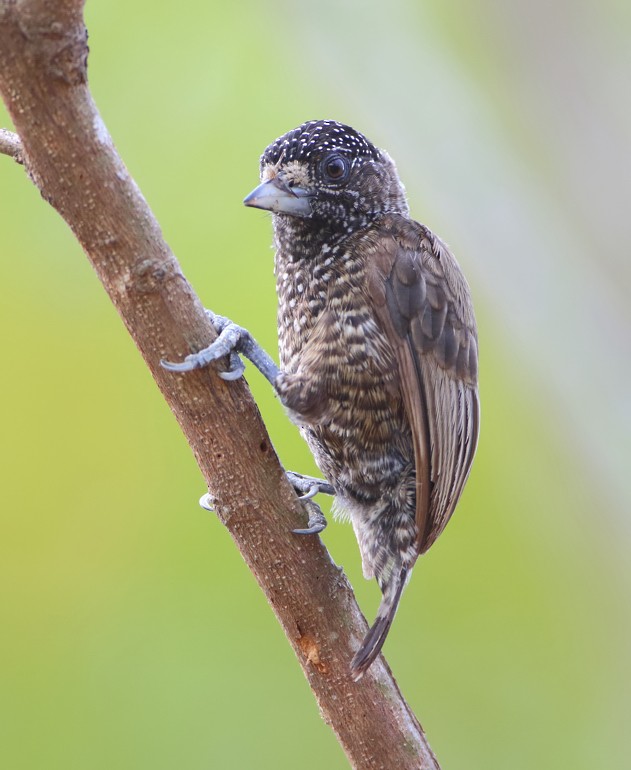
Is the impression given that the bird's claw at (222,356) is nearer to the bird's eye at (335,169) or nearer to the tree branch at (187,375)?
the tree branch at (187,375)

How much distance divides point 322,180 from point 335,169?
5 centimetres

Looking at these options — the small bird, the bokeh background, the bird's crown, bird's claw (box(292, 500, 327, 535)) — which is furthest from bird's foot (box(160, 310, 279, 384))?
the bokeh background

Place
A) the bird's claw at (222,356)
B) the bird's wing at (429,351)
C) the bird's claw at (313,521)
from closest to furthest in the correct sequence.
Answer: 1. the bird's claw at (222,356)
2. the bird's claw at (313,521)
3. the bird's wing at (429,351)

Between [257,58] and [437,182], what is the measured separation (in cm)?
127

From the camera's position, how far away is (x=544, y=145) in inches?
140

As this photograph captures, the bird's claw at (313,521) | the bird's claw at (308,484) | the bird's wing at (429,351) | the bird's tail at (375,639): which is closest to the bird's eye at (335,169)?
the bird's wing at (429,351)

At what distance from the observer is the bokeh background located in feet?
11.9

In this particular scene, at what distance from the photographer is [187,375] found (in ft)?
6.06

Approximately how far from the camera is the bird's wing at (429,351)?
2384mm

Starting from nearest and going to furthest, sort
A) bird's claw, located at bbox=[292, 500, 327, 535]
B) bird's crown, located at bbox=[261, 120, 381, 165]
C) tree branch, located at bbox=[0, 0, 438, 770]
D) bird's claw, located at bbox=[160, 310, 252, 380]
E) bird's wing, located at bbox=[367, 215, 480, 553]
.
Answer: tree branch, located at bbox=[0, 0, 438, 770] < bird's claw, located at bbox=[160, 310, 252, 380] < bird's claw, located at bbox=[292, 500, 327, 535] < bird's wing, located at bbox=[367, 215, 480, 553] < bird's crown, located at bbox=[261, 120, 381, 165]

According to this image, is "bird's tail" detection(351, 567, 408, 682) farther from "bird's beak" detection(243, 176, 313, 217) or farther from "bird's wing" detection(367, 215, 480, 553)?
"bird's beak" detection(243, 176, 313, 217)

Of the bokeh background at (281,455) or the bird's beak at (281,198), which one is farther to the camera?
the bokeh background at (281,455)

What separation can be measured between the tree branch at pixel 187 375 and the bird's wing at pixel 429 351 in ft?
1.33

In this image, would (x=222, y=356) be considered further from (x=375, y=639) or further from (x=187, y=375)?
(x=375, y=639)
